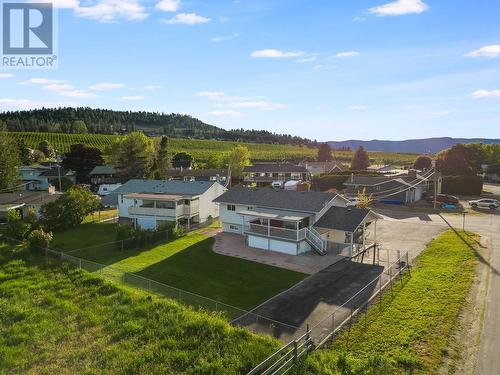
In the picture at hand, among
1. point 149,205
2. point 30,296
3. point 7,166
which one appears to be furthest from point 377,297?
point 7,166

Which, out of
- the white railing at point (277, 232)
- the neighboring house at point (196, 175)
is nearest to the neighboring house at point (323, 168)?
the neighboring house at point (196, 175)

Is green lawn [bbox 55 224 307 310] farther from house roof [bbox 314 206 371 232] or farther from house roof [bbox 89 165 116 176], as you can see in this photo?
house roof [bbox 89 165 116 176]

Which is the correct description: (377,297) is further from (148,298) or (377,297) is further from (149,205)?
(149,205)

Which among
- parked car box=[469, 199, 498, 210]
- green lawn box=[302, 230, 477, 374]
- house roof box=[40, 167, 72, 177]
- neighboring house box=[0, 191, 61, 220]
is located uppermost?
house roof box=[40, 167, 72, 177]

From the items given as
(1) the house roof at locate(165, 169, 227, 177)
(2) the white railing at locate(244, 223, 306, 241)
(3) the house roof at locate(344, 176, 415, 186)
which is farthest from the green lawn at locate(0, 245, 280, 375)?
(1) the house roof at locate(165, 169, 227, 177)

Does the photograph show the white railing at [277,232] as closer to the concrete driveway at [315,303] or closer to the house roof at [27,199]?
the concrete driveway at [315,303]

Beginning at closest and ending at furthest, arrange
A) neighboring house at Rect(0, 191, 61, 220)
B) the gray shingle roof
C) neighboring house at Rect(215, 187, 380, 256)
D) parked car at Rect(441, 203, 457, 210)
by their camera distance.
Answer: neighboring house at Rect(215, 187, 380, 256) < the gray shingle roof < neighboring house at Rect(0, 191, 61, 220) < parked car at Rect(441, 203, 457, 210)

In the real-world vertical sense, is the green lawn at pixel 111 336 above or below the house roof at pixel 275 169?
below
